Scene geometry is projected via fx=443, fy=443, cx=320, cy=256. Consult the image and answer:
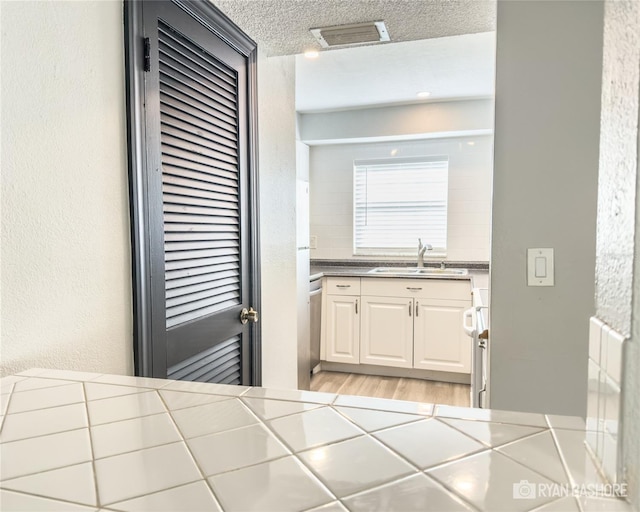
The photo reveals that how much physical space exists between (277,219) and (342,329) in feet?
6.21

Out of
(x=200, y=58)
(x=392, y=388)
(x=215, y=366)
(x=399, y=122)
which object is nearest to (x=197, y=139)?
(x=200, y=58)

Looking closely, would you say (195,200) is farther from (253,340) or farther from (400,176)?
(400,176)

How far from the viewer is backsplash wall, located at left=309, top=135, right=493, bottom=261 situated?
4238 millimetres

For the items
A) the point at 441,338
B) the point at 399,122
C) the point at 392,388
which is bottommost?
the point at 392,388

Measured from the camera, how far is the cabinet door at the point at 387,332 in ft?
12.6

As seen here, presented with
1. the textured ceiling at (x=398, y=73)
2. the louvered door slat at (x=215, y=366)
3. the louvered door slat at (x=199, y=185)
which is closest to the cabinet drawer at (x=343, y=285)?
the textured ceiling at (x=398, y=73)

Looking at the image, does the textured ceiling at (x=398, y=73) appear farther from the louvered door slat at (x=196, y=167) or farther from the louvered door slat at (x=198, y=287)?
the louvered door slat at (x=198, y=287)

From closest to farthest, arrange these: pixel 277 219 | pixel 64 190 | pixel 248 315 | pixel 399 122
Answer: pixel 64 190 → pixel 248 315 → pixel 277 219 → pixel 399 122

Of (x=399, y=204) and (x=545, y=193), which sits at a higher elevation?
(x=399, y=204)

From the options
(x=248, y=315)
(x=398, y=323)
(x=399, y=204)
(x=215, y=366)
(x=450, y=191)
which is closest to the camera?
(x=215, y=366)

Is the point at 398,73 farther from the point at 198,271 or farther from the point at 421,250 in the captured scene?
the point at 198,271

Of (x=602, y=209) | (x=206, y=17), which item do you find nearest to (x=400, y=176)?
(x=206, y=17)

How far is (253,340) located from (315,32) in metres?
1.40

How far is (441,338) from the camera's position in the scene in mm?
3748
